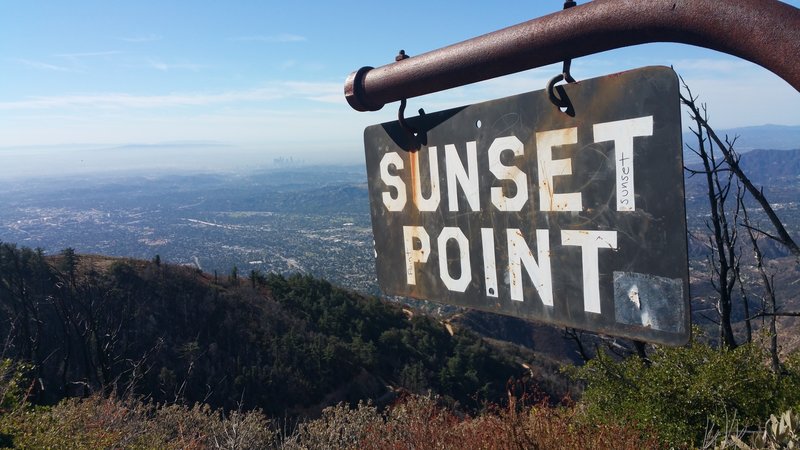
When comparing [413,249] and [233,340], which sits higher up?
[413,249]

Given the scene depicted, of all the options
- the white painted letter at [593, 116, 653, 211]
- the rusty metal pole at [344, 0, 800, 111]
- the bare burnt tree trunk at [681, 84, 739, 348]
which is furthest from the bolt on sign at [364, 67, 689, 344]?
the bare burnt tree trunk at [681, 84, 739, 348]

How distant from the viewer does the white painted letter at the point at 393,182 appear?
6.31 feet

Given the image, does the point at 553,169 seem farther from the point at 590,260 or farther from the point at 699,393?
the point at 699,393

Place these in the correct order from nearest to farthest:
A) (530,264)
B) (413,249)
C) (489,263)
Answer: (530,264) → (489,263) → (413,249)

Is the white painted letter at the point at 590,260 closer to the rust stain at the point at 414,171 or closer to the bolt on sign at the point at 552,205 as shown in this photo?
→ the bolt on sign at the point at 552,205

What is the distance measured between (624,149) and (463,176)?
52 cm

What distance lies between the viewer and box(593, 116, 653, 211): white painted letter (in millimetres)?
1276

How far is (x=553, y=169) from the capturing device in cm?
144

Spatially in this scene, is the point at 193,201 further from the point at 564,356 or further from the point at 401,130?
the point at 401,130

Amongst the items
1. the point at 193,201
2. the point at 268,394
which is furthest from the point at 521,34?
the point at 193,201

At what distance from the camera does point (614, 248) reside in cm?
135

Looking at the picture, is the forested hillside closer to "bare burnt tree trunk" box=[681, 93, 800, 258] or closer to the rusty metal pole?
"bare burnt tree trunk" box=[681, 93, 800, 258]

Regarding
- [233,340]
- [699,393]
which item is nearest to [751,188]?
[699,393]

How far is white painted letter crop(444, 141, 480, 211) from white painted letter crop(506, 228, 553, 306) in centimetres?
16
